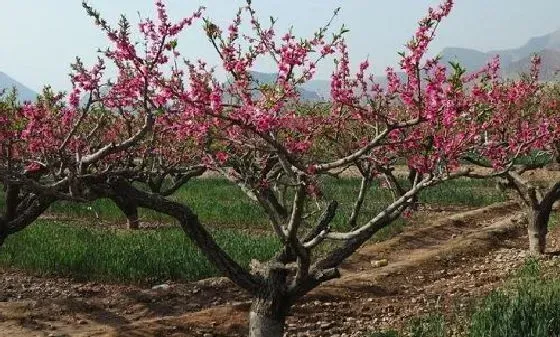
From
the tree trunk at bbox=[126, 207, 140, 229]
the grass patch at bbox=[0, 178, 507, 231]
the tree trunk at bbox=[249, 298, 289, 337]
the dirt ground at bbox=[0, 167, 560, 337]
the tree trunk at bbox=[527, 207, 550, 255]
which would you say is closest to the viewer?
the tree trunk at bbox=[249, 298, 289, 337]

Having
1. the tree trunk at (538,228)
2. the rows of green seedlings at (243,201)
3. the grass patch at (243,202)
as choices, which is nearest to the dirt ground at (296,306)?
the tree trunk at (538,228)

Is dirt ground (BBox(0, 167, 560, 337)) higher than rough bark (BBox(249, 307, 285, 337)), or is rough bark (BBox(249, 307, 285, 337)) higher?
rough bark (BBox(249, 307, 285, 337))

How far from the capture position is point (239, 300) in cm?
992

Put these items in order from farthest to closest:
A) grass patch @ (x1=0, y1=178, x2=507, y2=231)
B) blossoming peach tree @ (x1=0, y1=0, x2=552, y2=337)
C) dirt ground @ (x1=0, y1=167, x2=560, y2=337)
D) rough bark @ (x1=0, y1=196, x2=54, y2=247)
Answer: grass patch @ (x1=0, y1=178, x2=507, y2=231)
rough bark @ (x1=0, y1=196, x2=54, y2=247)
dirt ground @ (x1=0, y1=167, x2=560, y2=337)
blossoming peach tree @ (x1=0, y1=0, x2=552, y2=337)

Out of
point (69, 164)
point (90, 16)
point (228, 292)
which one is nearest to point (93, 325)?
point (228, 292)

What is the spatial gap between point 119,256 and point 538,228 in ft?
26.5

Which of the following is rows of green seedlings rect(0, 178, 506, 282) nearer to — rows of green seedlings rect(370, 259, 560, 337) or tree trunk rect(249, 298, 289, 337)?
A: tree trunk rect(249, 298, 289, 337)

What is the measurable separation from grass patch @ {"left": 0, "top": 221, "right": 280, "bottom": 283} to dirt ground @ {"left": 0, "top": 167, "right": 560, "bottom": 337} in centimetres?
23

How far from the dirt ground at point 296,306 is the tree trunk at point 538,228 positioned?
18.9 inches

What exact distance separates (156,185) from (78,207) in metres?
3.64

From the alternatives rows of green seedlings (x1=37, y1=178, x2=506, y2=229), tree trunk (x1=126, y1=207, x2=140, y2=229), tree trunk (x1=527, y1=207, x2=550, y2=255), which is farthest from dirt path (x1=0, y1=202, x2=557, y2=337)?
tree trunk (x1=126, y1=207, x2=140, y2=229)

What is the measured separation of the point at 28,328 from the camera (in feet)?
27.6

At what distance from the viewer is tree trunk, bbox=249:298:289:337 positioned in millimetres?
6418

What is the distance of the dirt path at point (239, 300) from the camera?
8.24m
